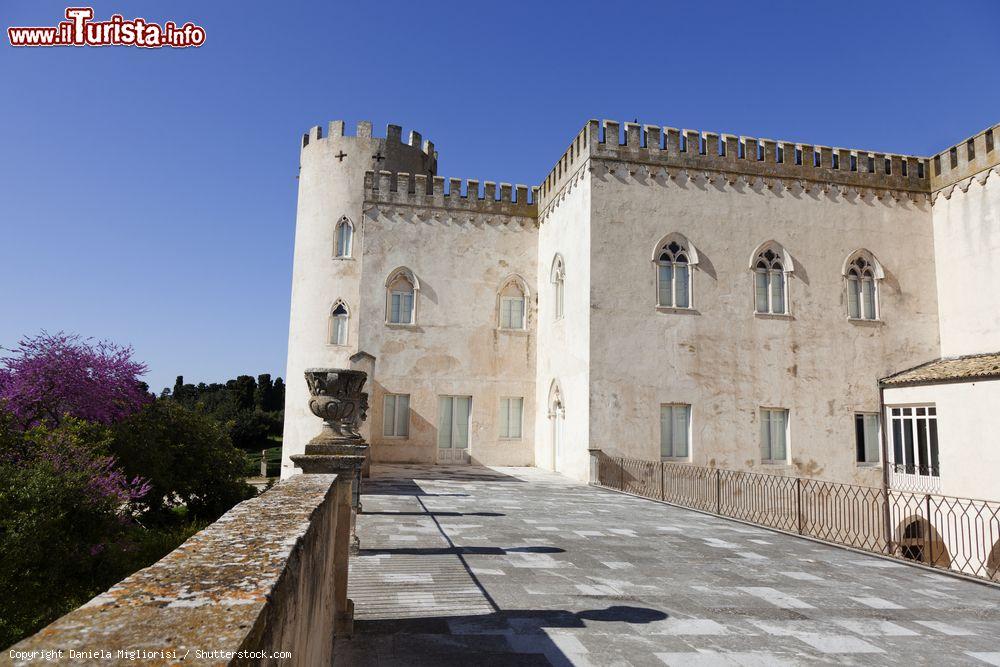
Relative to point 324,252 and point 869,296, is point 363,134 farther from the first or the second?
point 869,296

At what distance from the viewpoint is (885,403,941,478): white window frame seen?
1758 cm

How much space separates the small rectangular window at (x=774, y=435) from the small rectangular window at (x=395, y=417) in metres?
10.7

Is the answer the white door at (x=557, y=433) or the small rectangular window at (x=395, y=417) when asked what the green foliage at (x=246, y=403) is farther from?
the white door at (x=557, y=433)

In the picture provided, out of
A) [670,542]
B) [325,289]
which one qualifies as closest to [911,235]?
[670,542]

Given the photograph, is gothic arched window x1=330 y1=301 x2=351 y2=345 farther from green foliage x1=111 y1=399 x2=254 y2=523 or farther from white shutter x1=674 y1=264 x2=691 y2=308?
white shutter x1=674 y1=264 x2=691 y2=308

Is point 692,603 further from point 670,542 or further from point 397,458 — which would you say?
point 397,458

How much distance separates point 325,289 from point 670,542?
16.4m

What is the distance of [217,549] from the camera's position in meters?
2.39

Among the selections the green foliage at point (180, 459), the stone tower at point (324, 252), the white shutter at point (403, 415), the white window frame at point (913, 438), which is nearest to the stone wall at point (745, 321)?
the white window frame at point (913, 438)

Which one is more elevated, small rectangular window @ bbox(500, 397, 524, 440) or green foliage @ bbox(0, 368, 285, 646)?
small rectangular window @ bbox(500, 397, 524, 440)

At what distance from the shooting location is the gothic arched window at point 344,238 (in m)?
22.9

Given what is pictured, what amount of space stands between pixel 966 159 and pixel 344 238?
19303 millimetres

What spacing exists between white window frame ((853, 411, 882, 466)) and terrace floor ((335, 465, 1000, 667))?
1036cm

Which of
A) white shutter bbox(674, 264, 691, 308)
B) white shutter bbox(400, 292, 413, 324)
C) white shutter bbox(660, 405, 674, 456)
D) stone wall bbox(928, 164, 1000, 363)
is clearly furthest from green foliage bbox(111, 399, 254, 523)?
stone wall bbox(928, 164, 1000, 363)
